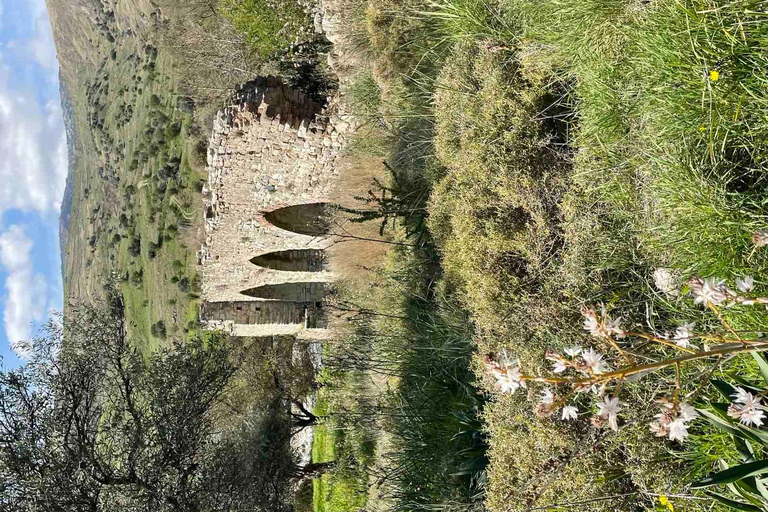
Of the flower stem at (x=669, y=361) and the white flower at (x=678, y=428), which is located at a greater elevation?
the flower stem at (x=669, y=361)

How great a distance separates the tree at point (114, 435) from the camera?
7.89m

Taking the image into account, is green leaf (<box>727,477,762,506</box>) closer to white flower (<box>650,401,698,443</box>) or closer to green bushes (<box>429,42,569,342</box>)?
white flower (<box>650,401,698,443</box>)

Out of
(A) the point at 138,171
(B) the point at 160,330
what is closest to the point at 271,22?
(B) the point at 160,330

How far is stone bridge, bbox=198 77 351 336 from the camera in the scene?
824 centimetres

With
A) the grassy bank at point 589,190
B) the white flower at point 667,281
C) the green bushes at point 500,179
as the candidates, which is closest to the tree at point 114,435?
the grassy bank at point 589,190

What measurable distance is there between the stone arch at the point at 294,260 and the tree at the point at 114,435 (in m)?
2.38

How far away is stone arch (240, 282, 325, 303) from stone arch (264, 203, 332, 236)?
2457 mm

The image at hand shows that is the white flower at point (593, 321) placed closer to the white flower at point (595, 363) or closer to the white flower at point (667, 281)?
the white flower at point (595, 363)

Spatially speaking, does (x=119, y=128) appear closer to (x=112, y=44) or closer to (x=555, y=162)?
(x=112, y=44)

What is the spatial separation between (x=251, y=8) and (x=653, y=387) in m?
10.8

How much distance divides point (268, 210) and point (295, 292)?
3778 millimetres

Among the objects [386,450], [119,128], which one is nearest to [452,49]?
[386,450]

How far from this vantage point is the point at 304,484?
13844 mm

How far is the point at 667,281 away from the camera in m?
3.36
